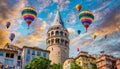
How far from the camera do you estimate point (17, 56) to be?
87.1m

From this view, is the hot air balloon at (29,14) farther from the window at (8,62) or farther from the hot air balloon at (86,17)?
the window at (8,62)

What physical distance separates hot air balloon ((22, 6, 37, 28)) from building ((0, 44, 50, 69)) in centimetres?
1717

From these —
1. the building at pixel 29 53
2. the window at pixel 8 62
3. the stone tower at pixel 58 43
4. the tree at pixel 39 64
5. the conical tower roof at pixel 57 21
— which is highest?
the conical tower roof at pixel 57 21

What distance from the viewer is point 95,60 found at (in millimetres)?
86875

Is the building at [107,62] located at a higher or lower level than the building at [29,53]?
lower

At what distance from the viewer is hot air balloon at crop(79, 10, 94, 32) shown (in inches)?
2758

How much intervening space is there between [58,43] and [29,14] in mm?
40291

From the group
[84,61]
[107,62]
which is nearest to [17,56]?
[84,61]

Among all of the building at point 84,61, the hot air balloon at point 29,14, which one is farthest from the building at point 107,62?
the hot air balloon at point 29,14

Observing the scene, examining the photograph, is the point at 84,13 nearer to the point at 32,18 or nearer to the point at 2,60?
the point at 32,18

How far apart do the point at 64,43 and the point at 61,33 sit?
4.87 m

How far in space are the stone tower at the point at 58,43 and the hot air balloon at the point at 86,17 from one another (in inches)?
1483

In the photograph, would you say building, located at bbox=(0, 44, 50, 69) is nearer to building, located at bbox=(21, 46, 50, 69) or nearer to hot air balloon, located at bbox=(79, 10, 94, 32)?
building, located at bbox=(21, 46, 50, 69)

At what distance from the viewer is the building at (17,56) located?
8338 cm
